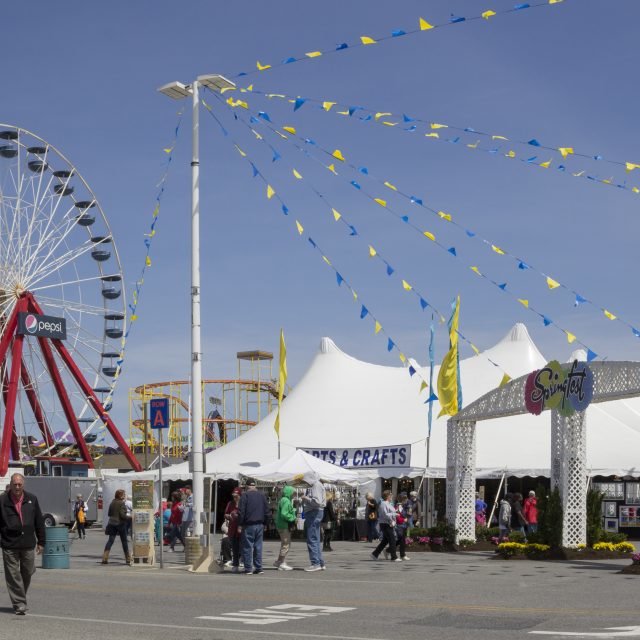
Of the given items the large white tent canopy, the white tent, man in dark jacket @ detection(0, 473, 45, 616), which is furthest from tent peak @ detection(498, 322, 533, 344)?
man in dark jacket @ detection(0, 473, 45, 616)

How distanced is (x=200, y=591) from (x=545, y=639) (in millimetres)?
6287

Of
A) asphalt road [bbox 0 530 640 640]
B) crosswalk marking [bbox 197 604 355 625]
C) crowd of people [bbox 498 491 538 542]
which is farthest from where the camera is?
crowd of people [bbox 498 491 538 542]

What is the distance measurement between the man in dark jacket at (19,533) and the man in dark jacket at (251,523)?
5.76 meters

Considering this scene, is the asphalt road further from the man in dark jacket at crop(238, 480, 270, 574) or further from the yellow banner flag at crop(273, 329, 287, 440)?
the yellow banner flag at crop(273, 329, 287, 440)

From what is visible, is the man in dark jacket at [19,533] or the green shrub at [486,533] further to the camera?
the green shrub at [486,533]

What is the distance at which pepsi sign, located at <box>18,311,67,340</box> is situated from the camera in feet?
144

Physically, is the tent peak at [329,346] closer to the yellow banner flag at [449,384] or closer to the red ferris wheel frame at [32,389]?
the red ferris wheel frame at [32,389]

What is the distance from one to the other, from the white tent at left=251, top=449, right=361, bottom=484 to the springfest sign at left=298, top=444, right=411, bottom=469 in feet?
5.16

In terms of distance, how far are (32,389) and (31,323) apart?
3258 millimetres

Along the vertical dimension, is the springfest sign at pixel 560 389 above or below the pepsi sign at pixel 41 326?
below

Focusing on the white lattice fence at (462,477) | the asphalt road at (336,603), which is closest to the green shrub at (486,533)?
the white lattice fence at (462,477)

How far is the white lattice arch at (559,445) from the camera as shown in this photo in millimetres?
21641

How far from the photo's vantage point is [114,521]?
21.6 metres

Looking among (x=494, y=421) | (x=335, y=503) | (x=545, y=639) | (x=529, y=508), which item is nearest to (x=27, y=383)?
(x=335, y=503)
